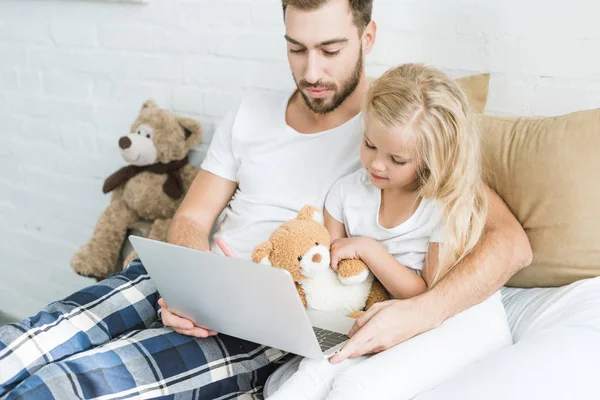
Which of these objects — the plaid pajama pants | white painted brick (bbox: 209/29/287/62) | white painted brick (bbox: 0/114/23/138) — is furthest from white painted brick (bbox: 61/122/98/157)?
the plaid pajama pants

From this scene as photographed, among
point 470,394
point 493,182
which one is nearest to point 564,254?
point 493,182

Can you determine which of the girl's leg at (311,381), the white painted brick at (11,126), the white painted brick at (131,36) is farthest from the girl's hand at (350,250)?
the white painted brick at (11,126)

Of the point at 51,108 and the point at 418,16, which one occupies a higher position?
the point at 418,16

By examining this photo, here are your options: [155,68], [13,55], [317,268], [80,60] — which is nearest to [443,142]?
[317,268]

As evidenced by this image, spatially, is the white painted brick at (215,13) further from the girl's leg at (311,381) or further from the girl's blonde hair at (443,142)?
the girl's leg at (311,381)

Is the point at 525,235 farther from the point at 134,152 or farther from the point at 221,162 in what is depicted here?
the point at 134,152

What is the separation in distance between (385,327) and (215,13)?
1194 mm

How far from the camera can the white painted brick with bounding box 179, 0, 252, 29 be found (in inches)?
81.3

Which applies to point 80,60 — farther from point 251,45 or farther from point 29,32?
point 251,45

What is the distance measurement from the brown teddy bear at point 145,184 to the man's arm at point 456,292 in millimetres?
936

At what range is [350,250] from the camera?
1.39 metres

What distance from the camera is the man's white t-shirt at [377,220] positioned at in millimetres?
1416

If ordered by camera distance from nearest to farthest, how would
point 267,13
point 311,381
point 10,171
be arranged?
point 311,381 → point 267,13 → point 10,171

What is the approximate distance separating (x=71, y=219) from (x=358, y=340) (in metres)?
1.67
